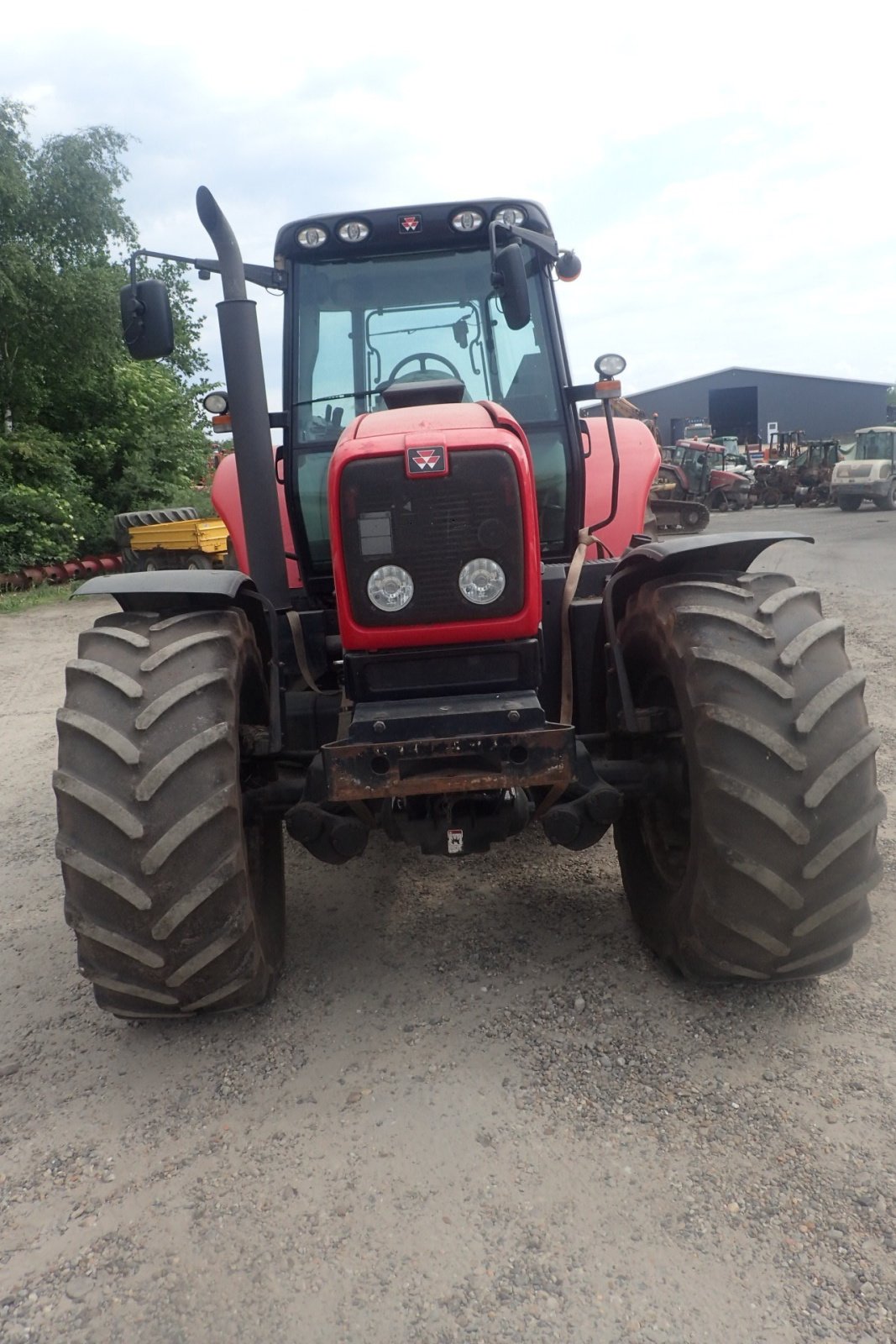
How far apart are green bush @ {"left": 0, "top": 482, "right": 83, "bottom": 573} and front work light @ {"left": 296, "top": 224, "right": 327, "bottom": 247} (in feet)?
43.5

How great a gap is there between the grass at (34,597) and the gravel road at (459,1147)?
11437mm

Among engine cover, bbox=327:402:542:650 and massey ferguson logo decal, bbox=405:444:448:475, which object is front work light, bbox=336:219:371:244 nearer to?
engine cover, bbox=327:402:542:650

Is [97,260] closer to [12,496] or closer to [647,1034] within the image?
[12,496]

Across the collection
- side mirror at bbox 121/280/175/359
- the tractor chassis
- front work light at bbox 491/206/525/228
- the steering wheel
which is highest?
front work light at bbox 491/206/525/228

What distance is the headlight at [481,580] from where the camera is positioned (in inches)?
112

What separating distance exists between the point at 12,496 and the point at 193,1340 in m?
16.0

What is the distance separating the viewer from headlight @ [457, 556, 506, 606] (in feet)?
9.32

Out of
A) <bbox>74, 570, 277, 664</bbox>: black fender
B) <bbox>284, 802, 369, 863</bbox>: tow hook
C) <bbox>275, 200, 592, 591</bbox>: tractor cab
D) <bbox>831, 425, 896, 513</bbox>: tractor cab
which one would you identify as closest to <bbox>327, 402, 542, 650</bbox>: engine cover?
<bbox>74, 570, 277, 664</bbox>: black fender

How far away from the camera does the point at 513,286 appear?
10.8 feet

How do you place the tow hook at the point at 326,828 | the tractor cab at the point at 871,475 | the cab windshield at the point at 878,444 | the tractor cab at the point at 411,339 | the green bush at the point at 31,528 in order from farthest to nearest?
the cab windshield at the point at 878,444
the tractor cab at the point at 871,475
the green bush at the point at 31,528
the tractor cab at the point at 411,339
the tow hook at the point at 326,828

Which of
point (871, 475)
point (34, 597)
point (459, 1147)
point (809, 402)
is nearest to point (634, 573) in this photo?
Answer: point (459, 1147)

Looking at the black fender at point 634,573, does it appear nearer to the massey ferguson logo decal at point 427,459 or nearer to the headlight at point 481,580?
the headlight at point 481,580

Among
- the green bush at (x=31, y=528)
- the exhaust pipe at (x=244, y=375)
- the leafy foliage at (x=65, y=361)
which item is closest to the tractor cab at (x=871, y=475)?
the leafy foliage at (x=65, y=361)

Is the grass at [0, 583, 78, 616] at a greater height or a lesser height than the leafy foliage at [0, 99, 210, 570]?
lesser
